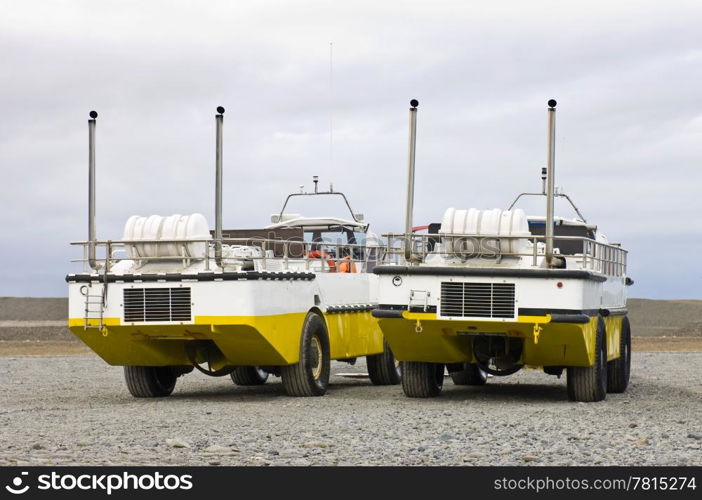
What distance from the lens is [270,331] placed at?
14141 millimetres

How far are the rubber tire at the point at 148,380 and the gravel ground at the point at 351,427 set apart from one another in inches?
6.9

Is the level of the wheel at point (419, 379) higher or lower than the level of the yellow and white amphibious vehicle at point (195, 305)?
lower

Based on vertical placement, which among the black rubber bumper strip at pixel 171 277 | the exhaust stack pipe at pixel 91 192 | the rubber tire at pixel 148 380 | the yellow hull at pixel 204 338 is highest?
the exhaust stack pipe at pixel 91 192

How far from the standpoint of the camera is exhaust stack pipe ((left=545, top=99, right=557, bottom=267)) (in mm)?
13285

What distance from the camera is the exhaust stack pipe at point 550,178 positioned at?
1329 centimetres

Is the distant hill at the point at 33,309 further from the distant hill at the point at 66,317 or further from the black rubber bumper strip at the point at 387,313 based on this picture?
the black rubber bumper strip at the point at 387,313

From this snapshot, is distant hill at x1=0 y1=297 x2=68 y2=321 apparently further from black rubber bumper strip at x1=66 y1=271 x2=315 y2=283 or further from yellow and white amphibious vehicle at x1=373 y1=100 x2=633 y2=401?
yellow and white amphibious vehicle at x1=373 y1=100 x2=633 y2=401

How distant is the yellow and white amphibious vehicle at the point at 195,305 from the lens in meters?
13.9

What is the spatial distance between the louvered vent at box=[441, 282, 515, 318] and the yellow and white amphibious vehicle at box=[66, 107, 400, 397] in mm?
2061

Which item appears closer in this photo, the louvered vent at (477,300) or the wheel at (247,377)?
the louvered vent at (477,300)

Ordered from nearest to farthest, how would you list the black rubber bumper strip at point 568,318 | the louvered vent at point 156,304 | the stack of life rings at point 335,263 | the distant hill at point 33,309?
the black rubber bumper strip at point 568,318 → the louvered vent at point 156,304 → the stack of life rings at point 335,263 → the distant hill at point 33,309

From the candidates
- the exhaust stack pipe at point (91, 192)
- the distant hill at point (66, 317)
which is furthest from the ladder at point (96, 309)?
the distant hill at point (66, 317)

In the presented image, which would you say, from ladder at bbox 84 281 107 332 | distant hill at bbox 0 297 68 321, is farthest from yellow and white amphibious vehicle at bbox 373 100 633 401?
distant hill at bbox 0 297 68 321

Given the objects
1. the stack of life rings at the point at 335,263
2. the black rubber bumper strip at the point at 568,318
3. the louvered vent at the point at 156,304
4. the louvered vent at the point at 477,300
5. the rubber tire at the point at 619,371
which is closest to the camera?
the black rubber bumper strip at the point at 568,318
